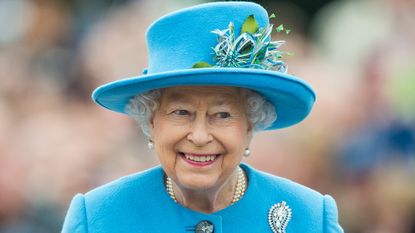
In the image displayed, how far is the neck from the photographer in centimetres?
528

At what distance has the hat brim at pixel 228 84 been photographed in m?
4.82

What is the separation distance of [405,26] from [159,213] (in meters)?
4.05

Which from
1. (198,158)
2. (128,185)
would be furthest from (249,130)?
(128,185)

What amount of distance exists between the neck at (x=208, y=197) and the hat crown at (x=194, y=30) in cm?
55

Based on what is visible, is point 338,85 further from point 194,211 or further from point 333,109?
point 194,211

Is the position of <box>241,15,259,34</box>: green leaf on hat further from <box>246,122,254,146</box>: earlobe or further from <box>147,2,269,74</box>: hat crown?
<box>246,122,254,146</box>: earlobe

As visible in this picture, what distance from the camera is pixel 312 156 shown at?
8.15m

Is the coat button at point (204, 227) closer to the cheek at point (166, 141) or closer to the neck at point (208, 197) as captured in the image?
the neck at point (208, 197)

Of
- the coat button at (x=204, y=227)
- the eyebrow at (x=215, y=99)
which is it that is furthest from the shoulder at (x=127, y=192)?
the eyebrow at (x=215, y=99)

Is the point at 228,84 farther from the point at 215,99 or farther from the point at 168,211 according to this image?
the point at 168,211

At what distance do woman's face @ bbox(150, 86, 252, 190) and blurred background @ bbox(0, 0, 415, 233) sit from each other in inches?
110

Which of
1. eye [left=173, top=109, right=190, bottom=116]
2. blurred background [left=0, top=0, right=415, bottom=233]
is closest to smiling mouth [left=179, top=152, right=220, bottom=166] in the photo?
eye [left=173, top=109, right=190, bottom=116]

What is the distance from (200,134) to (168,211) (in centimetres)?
45

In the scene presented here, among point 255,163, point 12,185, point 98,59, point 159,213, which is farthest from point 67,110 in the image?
point 159,213
